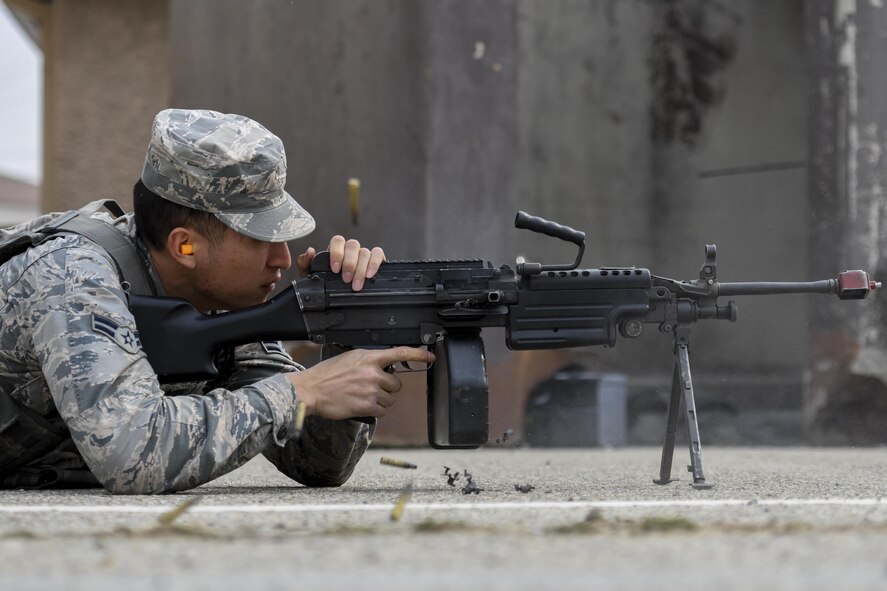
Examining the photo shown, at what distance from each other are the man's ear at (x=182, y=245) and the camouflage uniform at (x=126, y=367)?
0.07 m

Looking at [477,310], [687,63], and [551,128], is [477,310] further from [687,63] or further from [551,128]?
[687,63]

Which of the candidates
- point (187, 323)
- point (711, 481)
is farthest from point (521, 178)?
point (187, 323)

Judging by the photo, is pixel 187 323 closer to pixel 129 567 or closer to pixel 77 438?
pixel 77 438

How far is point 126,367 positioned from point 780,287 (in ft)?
4.96

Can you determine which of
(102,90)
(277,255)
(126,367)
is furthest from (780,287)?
(102,90)

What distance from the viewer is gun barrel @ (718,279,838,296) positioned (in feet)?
9.27

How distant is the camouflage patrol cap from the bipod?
3.06ft

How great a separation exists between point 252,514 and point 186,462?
393mm

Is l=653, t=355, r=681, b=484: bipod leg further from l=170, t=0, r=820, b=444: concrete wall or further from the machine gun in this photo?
l=170, t=0, r=820, b=444: concrete wall

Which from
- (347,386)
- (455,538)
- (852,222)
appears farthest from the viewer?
(852,222)

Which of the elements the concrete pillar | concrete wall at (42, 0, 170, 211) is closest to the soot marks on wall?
the concrete pillar

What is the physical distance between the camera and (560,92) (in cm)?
698

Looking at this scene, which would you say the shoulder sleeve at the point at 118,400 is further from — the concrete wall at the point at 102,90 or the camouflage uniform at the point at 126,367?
the concrete wall at the point at 102,90

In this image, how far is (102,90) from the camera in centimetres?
907
